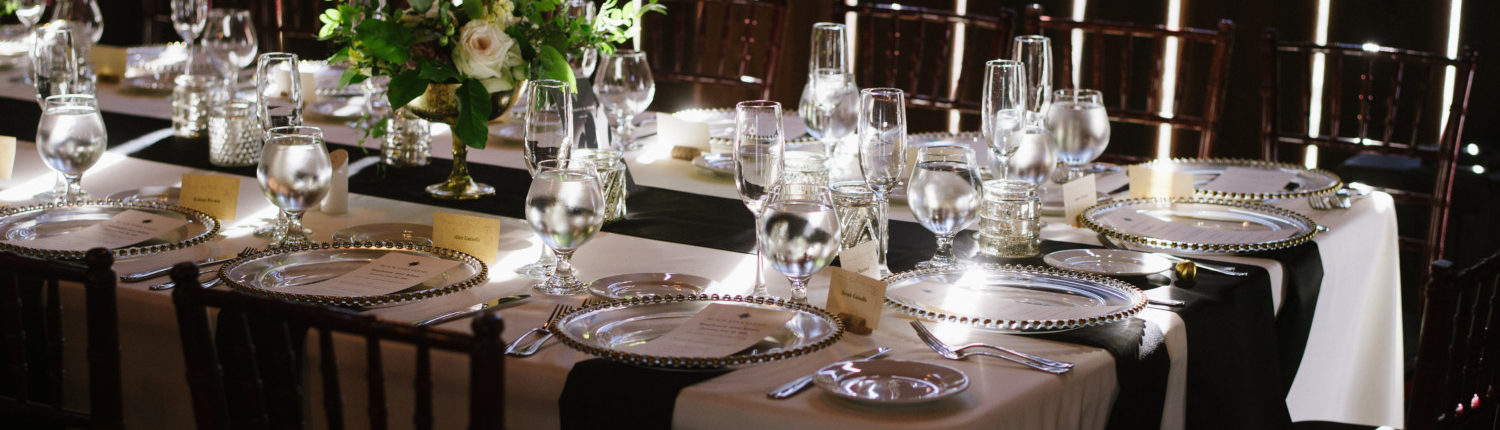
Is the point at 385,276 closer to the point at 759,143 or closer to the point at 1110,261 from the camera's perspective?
the point at 759,143

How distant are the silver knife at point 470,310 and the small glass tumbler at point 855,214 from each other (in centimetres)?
42

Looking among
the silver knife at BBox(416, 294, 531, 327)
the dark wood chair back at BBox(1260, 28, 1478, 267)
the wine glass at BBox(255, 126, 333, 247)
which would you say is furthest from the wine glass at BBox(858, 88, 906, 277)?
the dark wood chair back at BBox(1260, 28, 1478, 267)

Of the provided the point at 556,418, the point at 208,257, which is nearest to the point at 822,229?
the point at 556,418

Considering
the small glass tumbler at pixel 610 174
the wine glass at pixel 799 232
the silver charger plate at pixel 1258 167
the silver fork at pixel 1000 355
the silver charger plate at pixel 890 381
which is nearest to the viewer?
the silver charger plate at pixel 890 381

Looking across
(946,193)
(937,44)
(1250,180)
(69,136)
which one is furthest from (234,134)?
(937,44)

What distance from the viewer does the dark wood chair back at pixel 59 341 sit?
1.24 meters

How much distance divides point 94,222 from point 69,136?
5.6 inches

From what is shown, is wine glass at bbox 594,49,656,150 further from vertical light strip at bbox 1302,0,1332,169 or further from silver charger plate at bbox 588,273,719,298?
vertical light strip at bbox 1302,0,1332,169

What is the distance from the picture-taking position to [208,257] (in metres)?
1.74

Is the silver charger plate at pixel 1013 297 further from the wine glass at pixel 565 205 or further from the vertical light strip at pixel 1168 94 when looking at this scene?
the vertical light strip at pixel 1168 94

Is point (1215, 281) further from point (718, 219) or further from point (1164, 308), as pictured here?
point (718, 219)

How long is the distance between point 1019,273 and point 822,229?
34cm

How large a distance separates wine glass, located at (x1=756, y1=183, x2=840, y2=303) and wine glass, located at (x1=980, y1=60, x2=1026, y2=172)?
2.16 ft

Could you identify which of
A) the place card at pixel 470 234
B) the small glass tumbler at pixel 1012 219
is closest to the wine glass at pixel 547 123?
the place card at pixel 470 234
